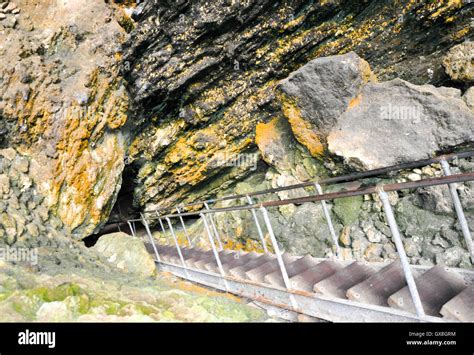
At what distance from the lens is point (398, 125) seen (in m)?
5.51

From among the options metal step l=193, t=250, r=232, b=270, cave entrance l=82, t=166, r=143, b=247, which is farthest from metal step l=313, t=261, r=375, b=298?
cave entrance l=82, t=166, r=143, b=247

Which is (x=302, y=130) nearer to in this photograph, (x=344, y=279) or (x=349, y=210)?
(x=349, y=210)

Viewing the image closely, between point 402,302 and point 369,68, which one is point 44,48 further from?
point 402,302

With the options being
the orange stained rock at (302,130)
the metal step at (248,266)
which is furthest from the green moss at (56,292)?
the orange stained rock at (302,130)

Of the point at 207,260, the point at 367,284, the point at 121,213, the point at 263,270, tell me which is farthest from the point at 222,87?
the point at 121,213

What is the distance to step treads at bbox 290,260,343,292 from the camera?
3395 millimetres

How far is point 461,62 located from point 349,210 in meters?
3.19

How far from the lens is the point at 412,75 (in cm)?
608

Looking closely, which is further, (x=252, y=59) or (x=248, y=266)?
(x=252, y=59)

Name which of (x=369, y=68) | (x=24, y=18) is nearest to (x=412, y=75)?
(x=369, y=68)

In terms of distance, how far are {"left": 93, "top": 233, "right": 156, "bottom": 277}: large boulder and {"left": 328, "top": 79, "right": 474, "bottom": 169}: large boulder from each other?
4033 millimetres

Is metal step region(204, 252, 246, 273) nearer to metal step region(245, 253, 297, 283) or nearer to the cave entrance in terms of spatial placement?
metal step region(245, 253, 297, 283)

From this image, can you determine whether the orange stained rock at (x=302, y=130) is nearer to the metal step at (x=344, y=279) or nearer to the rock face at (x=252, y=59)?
the rock face at (x=252, y=59)

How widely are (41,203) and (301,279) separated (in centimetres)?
467
